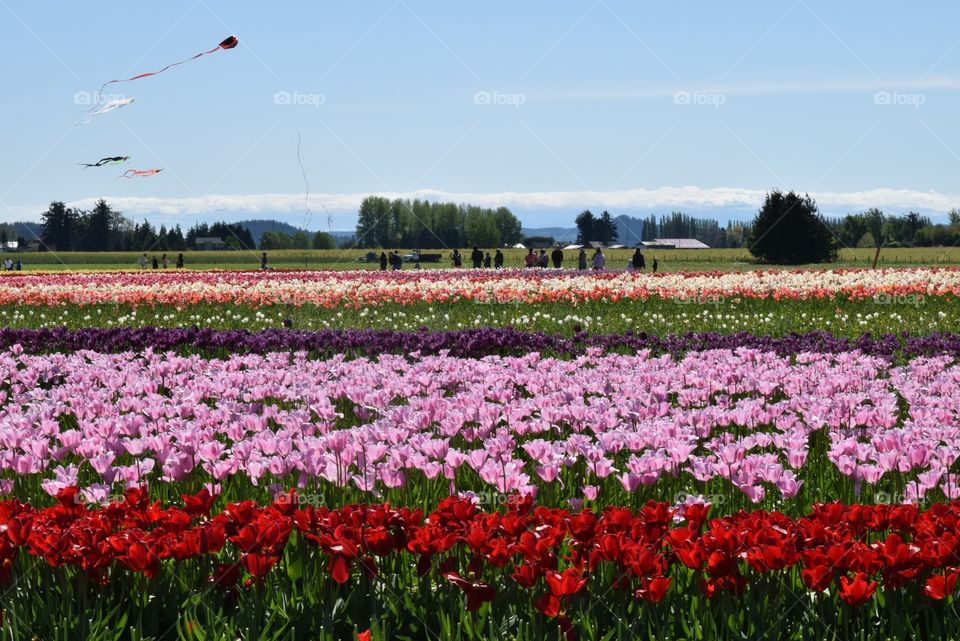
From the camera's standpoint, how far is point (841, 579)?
3625 millimetres

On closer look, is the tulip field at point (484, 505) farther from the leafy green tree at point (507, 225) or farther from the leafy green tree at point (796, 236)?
the leafy green tree at point (507, 225)

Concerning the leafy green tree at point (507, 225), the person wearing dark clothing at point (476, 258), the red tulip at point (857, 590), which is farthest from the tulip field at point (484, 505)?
the leafy green tree at point (507, 225)

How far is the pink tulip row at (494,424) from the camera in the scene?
5469 millimetres

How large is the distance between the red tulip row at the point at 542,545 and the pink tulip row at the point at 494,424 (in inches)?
29.9

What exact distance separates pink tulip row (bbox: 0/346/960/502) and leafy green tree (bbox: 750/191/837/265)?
61321 mm

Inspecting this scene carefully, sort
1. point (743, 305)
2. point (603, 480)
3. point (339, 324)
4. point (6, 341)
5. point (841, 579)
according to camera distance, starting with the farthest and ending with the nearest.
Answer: point (743, 305), point (339, 324), point (6, 341), point (603, 480), point (841, 579)

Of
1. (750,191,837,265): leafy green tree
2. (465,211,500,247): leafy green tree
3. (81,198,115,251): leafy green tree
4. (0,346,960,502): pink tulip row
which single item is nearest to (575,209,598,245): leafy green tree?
(465,211,500,247): leafy green tree

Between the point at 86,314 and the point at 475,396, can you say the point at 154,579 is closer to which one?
the point at 475,396

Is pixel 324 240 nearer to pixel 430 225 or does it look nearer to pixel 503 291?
pixel 430 225

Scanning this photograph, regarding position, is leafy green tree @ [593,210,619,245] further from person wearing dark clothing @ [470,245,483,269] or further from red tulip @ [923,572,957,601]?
red tulip @ [923,572,957,601]

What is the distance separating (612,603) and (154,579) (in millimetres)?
1824

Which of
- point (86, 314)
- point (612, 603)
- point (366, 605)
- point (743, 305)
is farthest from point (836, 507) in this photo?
point (86, 314)

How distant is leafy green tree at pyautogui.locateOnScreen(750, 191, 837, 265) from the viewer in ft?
231

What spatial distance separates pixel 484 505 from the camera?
549 cm
